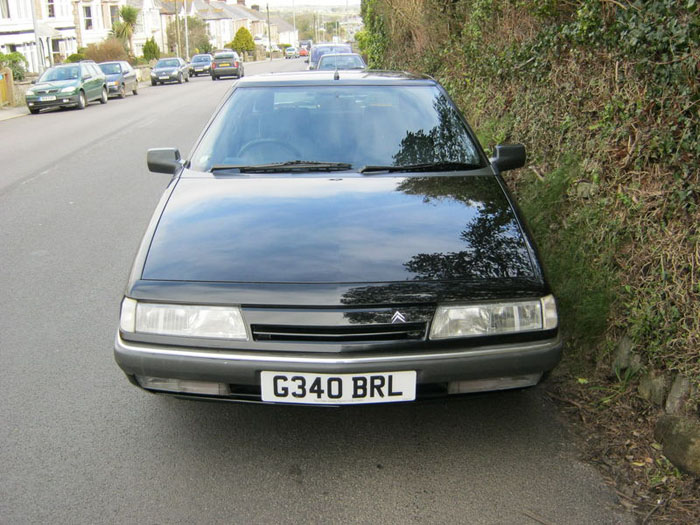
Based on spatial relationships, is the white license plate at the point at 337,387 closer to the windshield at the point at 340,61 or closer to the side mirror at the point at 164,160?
the side mirror at the point at 164,160

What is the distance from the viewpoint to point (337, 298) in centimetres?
296

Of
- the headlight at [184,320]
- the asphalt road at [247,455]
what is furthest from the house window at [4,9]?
the headlight at [184,320]

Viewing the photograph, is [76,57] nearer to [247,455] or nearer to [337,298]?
[247,455]

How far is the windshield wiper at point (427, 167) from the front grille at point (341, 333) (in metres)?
1.43

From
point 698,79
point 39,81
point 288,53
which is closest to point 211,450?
point 698,79

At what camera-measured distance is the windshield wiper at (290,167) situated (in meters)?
4.23

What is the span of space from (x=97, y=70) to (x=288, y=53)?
8127 cm

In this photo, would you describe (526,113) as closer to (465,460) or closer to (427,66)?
(465,460)

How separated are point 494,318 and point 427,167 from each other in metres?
1.39

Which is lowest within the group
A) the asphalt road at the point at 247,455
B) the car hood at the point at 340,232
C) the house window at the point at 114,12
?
the asphalt road at the point at 247,455

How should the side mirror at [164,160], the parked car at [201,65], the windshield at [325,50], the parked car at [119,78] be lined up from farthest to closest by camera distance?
the parked car at [201,65] < the windshield at [325,50] < the parked car at [119,78] < the side mirror at [164,160]

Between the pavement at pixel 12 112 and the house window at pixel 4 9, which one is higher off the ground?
the house window at pixel 4 9

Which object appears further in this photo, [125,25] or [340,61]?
[125,25]

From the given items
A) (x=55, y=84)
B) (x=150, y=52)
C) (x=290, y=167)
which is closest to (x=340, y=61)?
(x=55, y=84)
